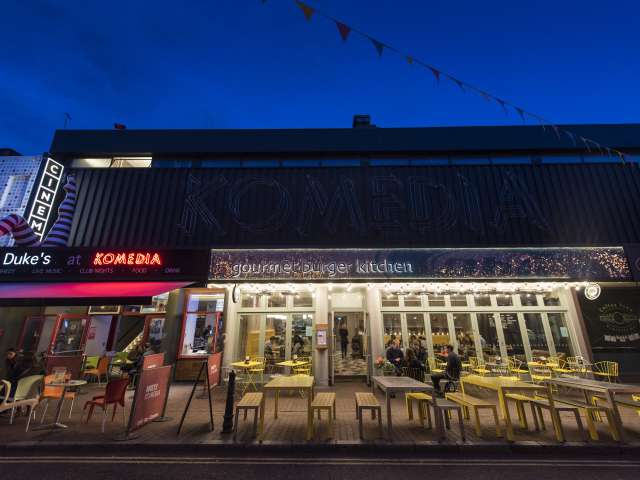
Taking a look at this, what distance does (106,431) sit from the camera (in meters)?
6.21

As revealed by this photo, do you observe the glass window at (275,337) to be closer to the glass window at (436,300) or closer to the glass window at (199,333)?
the glass window at (199,333)

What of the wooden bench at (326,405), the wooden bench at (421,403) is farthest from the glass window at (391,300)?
the wooden bench at (326,405)

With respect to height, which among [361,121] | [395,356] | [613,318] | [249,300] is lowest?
[395,356]

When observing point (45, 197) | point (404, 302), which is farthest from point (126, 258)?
point (404, 302)

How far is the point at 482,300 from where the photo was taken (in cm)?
1191

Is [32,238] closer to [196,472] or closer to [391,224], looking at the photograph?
[196,472]

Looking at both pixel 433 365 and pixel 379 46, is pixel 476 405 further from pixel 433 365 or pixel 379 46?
pixel 379 46

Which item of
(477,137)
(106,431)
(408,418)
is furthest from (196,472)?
(477,137)

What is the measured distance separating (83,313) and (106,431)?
8.74 m

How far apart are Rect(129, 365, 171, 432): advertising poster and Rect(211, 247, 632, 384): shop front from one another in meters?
4.03

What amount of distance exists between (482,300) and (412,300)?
9.65 feet

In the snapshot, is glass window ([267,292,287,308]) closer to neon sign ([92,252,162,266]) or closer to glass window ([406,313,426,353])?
neon sign ([92,252,162,266])

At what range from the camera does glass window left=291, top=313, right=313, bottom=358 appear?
463 inches

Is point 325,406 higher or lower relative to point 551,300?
lower
